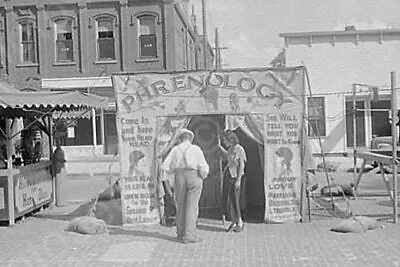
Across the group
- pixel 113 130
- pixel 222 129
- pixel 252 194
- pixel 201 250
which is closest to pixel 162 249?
pixel 201 250

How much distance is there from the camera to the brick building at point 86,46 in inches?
1164

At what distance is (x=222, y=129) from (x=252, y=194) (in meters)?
1.88

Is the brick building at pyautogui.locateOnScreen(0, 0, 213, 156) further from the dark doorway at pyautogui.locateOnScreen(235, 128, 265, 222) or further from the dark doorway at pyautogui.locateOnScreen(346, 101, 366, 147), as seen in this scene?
the dark doorway at pyautogui.locateOnScreen(235, 128, 265, 222)

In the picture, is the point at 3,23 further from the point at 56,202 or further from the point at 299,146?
the point at 299,146

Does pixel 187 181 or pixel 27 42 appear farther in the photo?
pixel 27 42

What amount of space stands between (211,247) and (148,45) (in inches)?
813

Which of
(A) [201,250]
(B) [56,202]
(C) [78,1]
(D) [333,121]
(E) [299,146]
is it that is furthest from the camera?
(C) [78,1]

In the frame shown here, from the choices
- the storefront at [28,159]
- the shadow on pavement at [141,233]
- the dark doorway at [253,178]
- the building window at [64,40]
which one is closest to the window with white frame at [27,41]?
the building window at [64,40]

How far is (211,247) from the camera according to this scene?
1001 centimetres

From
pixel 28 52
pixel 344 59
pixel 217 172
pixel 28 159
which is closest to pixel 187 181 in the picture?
pixel 217 172

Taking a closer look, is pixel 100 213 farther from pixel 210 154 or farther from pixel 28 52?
pixel 28 52

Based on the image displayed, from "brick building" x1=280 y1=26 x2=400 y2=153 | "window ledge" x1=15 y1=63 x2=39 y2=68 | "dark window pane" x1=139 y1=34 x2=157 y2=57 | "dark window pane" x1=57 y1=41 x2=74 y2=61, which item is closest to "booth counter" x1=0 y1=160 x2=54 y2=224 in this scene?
"brick building" x1=280 y1=26 x2=400 y2=153

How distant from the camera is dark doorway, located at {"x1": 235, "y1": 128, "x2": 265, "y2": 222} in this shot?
1357 centimetres

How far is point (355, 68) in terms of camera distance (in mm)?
26094
